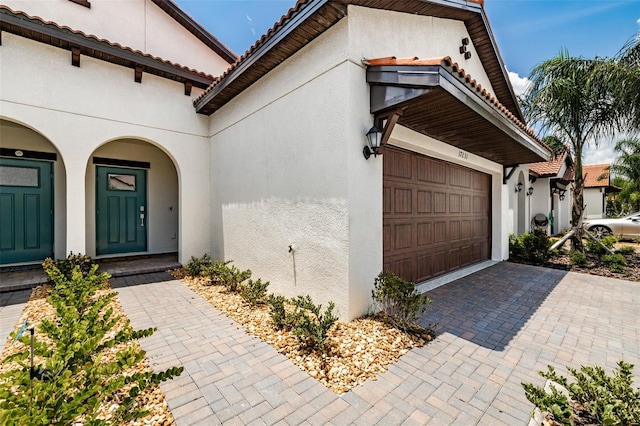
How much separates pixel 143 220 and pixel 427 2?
31.4 ft

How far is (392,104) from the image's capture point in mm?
4188

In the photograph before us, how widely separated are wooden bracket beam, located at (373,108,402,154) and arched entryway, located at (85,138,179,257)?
7666 millimetres

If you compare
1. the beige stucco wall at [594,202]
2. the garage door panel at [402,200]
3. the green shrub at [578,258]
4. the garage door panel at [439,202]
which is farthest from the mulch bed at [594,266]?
the beige stucco wall at [594,202]

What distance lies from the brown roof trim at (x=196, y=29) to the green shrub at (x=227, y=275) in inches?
321

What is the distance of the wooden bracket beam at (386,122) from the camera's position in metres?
4.27

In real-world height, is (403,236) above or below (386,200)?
below

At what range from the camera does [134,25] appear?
882cm

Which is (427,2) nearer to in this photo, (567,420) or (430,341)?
(430,341)

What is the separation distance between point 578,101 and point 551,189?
1009 centimetres

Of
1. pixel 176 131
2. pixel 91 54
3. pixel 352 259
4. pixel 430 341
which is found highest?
pixel 91 54

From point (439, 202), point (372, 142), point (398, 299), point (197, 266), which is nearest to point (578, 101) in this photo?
point (439, 202)

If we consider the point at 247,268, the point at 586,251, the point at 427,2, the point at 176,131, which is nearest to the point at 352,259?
the point at 247,268

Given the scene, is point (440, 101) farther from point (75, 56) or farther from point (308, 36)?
point (75, 56)

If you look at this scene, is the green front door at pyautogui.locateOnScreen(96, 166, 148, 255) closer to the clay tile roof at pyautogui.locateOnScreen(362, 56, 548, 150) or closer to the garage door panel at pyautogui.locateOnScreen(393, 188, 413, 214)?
the garage door panel at pyautogui.locateOnScreen(393, 188, 413, 214)
